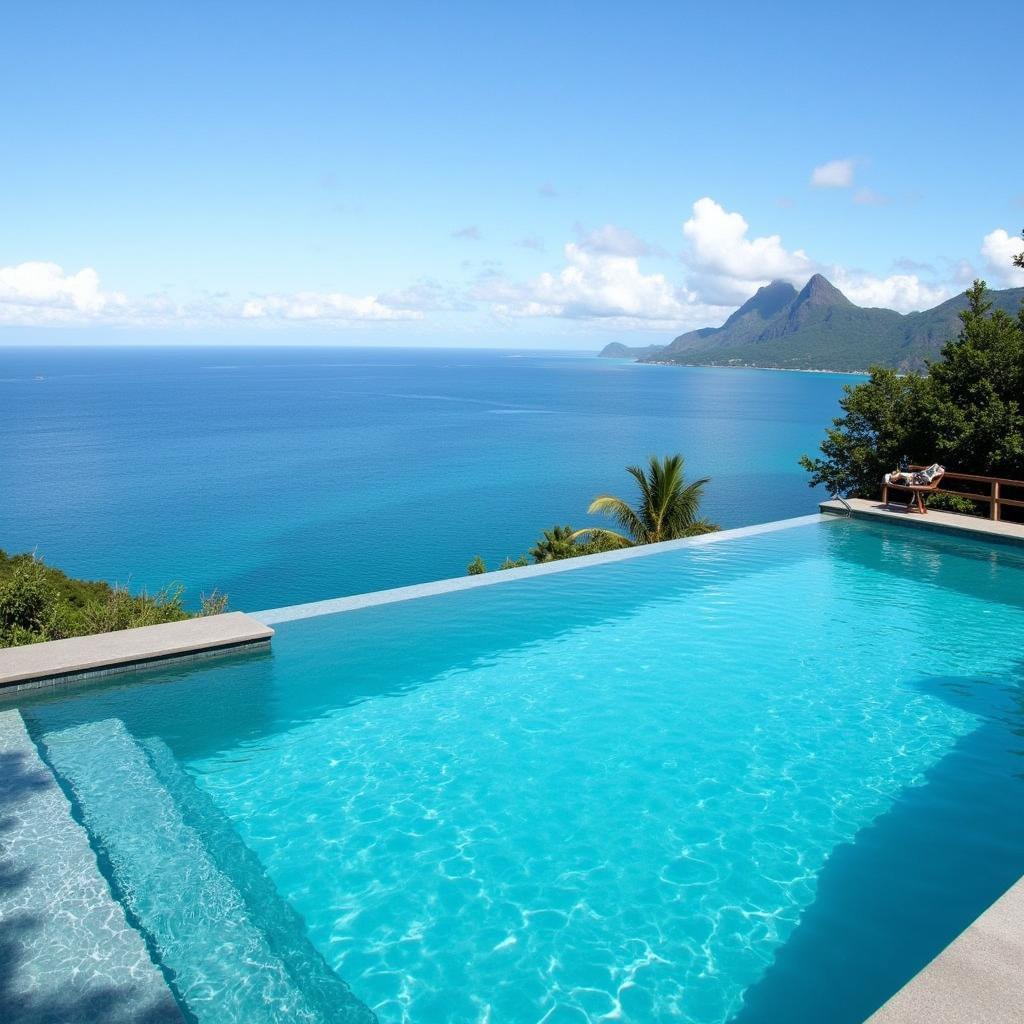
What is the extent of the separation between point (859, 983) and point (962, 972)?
87 centimetres

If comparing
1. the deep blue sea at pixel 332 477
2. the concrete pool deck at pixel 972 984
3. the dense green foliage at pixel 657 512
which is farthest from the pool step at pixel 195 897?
the deep blue sea at pixel 332 477

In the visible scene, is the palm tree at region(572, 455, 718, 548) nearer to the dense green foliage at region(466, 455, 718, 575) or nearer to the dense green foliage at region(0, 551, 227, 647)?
the dense green foliage at region(466, 455, 718, 575)

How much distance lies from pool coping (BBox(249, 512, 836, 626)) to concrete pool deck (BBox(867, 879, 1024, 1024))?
7998 mm

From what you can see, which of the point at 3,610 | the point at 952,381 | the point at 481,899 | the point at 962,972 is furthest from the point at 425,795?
the point at 952,381

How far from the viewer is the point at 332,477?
157ft

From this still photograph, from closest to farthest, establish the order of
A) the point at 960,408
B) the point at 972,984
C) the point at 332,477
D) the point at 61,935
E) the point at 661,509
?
the point at 972,984 → the point at 61,935 → the point at 960,408 → the point at 661,509 → the point at 332,477

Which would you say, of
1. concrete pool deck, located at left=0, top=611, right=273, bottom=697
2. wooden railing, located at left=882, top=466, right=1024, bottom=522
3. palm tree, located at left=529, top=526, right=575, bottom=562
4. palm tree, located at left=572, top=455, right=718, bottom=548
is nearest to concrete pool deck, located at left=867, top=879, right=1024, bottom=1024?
concrete pool deck, located at left=0, top=611, right=273, bottom=697

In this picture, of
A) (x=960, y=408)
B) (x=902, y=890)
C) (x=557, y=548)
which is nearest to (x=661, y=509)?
(x=557, y=548)

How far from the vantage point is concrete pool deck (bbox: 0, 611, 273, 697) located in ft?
25.3

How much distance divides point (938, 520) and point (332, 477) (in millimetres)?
38361

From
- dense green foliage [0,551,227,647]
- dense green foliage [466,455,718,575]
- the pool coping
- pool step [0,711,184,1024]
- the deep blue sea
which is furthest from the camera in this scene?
the deep blue sea

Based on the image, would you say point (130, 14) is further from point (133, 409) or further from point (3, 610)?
point (133, 409)

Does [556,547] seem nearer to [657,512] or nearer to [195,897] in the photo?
[657,512]

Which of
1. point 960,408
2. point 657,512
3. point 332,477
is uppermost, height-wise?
point 960,408
